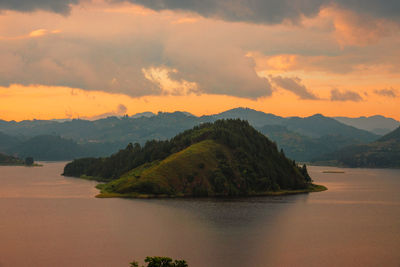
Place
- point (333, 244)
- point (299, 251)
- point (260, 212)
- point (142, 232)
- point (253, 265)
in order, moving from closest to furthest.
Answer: point (253, 265)
point (299, 251)
point (333, 244)
point (142, 232)
point (260, 212)

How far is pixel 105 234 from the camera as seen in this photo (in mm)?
146000

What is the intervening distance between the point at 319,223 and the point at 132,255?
3156 inches

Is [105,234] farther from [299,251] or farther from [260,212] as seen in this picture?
[260,212]

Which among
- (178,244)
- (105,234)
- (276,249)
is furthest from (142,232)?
(276,249)

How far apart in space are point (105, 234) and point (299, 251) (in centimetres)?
5756

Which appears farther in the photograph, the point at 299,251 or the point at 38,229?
the point at 38,229

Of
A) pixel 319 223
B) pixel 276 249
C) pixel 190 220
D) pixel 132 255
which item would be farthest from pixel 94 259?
pixel 319 223

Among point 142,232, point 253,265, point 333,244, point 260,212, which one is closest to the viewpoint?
point 253,265

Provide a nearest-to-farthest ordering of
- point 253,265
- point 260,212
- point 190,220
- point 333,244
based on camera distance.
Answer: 1. point 253,265
2. point 333,244
3. point 190,220
4. point 260,212

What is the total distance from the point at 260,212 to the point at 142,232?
63.2 m

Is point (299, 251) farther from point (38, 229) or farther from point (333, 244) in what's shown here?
point (38, 229)

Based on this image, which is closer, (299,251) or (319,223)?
(299,251)

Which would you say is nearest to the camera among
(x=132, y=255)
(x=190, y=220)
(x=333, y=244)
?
(x=132, y=255)

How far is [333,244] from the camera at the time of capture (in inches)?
5428
